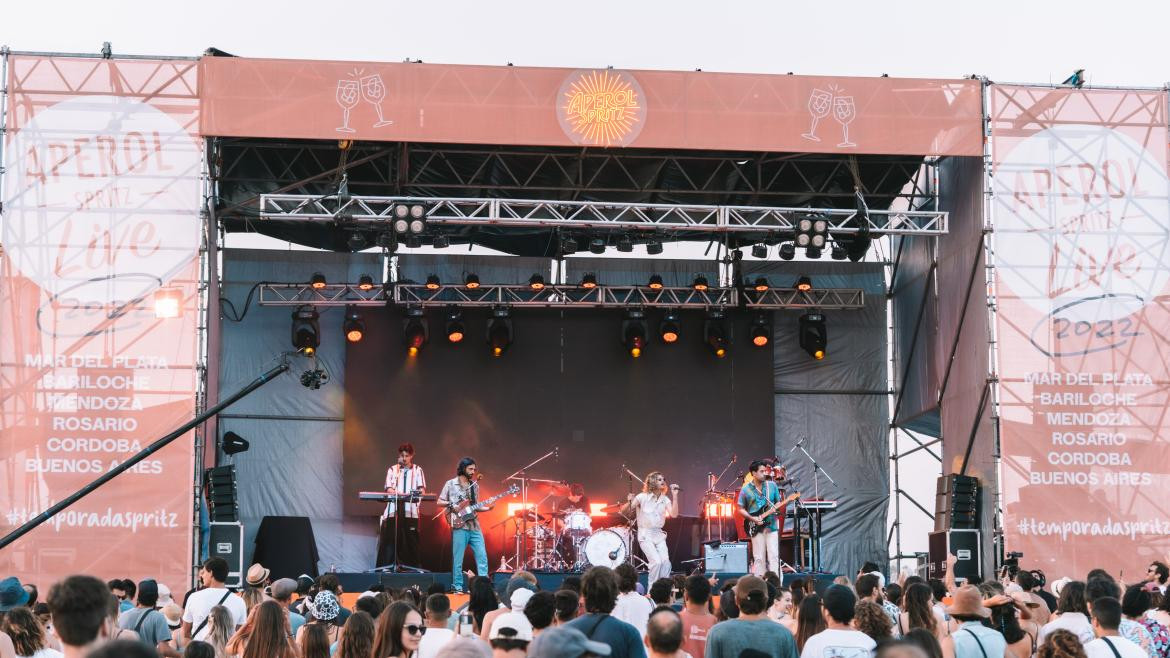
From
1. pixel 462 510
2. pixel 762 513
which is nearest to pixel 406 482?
pixel 462 510

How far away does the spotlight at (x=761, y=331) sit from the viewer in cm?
2125

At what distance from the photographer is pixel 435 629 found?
278 inches

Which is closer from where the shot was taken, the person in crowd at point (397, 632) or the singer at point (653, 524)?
the person in crowd at point (397, 632)

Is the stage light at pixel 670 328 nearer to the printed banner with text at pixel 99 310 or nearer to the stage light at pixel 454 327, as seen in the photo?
the stage light at pixel 454 327

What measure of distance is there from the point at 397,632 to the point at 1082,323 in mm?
13228

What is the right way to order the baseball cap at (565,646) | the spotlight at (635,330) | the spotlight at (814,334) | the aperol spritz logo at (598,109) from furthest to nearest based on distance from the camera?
the spotlight at (814,334), the spotlight at (635,330), the aperol spritz logo at (598,109), the baseball cap at (565,646)

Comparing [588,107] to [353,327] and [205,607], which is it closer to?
[353,327]

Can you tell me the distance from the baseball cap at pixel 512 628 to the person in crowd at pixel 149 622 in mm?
3092

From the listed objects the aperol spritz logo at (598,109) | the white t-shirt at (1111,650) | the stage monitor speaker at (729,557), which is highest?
the aperol spritz logo at (598,109)

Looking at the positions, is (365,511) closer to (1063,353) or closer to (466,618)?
(1063,353)

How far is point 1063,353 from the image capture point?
17.5 m

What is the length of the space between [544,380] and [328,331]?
3.31 metres

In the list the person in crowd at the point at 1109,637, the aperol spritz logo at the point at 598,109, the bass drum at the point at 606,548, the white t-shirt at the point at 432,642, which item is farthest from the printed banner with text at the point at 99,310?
the person in crowd at the point at 1109,637

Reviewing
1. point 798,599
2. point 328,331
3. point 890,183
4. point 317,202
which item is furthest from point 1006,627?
point 328,331
